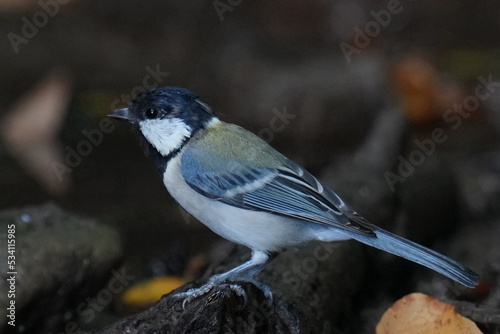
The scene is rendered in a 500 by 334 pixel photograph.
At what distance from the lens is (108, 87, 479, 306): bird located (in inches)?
121

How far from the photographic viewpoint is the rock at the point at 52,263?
10.9 feet

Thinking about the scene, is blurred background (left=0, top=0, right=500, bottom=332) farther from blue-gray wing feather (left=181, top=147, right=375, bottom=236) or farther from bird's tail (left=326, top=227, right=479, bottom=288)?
bird's tail (left=326, top=227, right=479, bottom=288)

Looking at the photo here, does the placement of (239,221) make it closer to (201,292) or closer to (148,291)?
(201,292)

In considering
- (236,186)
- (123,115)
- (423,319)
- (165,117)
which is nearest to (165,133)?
(165,117)

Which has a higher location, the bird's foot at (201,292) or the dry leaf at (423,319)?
the bird's foot at (201,292)

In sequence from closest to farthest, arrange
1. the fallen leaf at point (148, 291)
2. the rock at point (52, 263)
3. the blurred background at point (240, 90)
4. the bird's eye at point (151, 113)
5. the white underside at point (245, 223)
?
the white underside at point (245, 223) → the bird's eye at point (151, 113) → the rock at point (52, 263) → the fallen leaf at point (148, 291) → the blurred background at point (240, 90)

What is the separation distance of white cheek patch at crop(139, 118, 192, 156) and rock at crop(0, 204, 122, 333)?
2.41ft

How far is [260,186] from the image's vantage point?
3.13 metres

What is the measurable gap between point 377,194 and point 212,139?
130 centimetres

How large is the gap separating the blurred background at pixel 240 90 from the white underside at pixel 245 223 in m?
0.80

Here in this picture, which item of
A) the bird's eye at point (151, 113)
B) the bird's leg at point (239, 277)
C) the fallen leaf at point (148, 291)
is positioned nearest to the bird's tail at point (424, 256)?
the bird's leg at point (239, 277)

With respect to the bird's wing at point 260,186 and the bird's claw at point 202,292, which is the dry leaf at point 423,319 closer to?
the bird's wing at point 260,186

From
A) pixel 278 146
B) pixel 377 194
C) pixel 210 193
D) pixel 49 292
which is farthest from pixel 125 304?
pixel 278 146

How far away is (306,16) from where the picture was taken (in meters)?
6.99
